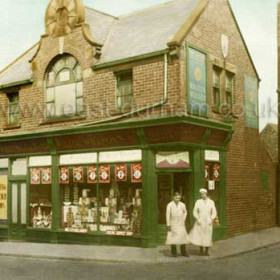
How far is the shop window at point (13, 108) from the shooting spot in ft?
64.4

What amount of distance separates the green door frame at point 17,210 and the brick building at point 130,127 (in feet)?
0.14

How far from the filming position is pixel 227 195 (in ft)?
57.3

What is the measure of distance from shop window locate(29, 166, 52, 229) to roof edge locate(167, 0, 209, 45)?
6.82m

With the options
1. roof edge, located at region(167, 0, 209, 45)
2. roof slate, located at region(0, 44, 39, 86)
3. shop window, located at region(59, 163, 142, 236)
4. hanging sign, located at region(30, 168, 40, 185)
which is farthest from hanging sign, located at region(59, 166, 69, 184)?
roof edge, located at region(167, 0, 209, 45)

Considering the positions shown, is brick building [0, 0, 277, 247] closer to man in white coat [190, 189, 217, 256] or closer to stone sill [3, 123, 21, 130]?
stone sill [3, 123, 21, 130]

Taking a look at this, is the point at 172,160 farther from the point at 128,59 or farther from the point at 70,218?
the point at 70,218

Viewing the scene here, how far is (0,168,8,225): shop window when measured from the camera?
1947 centimetres

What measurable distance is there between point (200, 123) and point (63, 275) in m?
6.66

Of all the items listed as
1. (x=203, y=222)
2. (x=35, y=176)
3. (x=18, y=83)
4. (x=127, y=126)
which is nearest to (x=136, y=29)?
(x=127, y=126)

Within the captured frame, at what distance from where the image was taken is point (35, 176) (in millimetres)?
18453

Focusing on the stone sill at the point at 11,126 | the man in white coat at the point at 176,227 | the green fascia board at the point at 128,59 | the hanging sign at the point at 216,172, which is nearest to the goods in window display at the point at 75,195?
the stone sill at the point at 11,126

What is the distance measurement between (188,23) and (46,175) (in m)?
7.56

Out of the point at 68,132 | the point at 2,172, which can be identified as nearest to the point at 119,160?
the point at 68,132

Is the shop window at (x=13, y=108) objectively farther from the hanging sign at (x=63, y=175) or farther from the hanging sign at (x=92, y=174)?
the hanging sign at (x=92, y=174)
